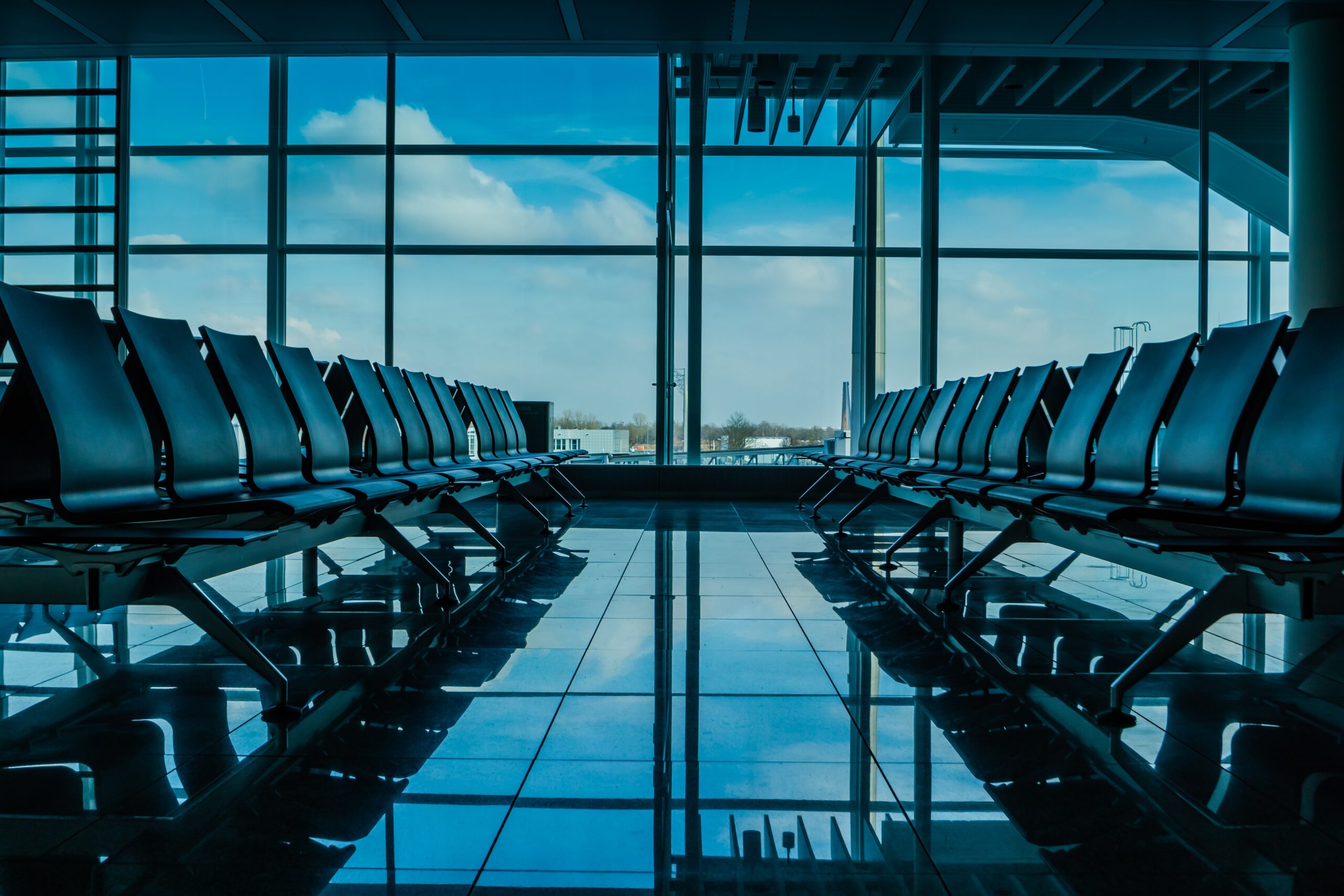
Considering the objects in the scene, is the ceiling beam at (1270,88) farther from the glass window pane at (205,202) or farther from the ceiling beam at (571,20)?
the glass window pane at (205,202)

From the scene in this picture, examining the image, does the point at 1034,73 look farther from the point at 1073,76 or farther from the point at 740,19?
the point at 740,19

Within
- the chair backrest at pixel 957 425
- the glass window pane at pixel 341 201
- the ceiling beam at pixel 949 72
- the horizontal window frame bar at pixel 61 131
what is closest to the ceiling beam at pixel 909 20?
the ceiling beam at pixel 949 72

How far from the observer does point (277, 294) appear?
8.02 m

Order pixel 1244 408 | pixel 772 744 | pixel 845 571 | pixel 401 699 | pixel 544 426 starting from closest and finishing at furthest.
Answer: pixel 772 744
pixel 401 699
pixel 1244 408
pixel 845 571
pixel 544 426

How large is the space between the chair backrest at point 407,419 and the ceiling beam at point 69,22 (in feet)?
15.2

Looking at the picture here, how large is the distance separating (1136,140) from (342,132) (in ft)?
24.8

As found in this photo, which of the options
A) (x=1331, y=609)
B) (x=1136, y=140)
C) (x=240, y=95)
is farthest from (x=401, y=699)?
(x=1136, y=140)

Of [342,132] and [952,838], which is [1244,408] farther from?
[342,132]

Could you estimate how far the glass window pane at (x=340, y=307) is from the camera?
797cm

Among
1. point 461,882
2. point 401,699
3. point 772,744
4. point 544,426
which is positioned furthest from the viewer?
point 544,426

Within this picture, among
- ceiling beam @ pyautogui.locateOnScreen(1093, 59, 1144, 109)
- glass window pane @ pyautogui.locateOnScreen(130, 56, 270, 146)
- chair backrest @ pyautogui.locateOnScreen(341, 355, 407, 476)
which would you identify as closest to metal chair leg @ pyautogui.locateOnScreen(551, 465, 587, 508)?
chair backrest @ pyautogui.locateOnScreen(341, 355, 407, 476)

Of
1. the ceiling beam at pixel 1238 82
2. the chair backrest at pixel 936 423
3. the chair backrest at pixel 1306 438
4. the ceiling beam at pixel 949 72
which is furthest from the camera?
the ceiling beam at pixel 949 72

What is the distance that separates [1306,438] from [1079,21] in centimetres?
541

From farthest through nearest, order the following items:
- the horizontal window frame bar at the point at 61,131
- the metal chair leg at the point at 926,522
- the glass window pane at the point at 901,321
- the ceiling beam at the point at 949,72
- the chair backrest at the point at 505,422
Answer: the glass window pane at the point at 901,321 < the ceiling beam at the point at 949,72 < the chair backrest at the point at 505,422 < the horizontal window frame bar at the point at 61,131 < the metal chair leg at the point at 926,522
